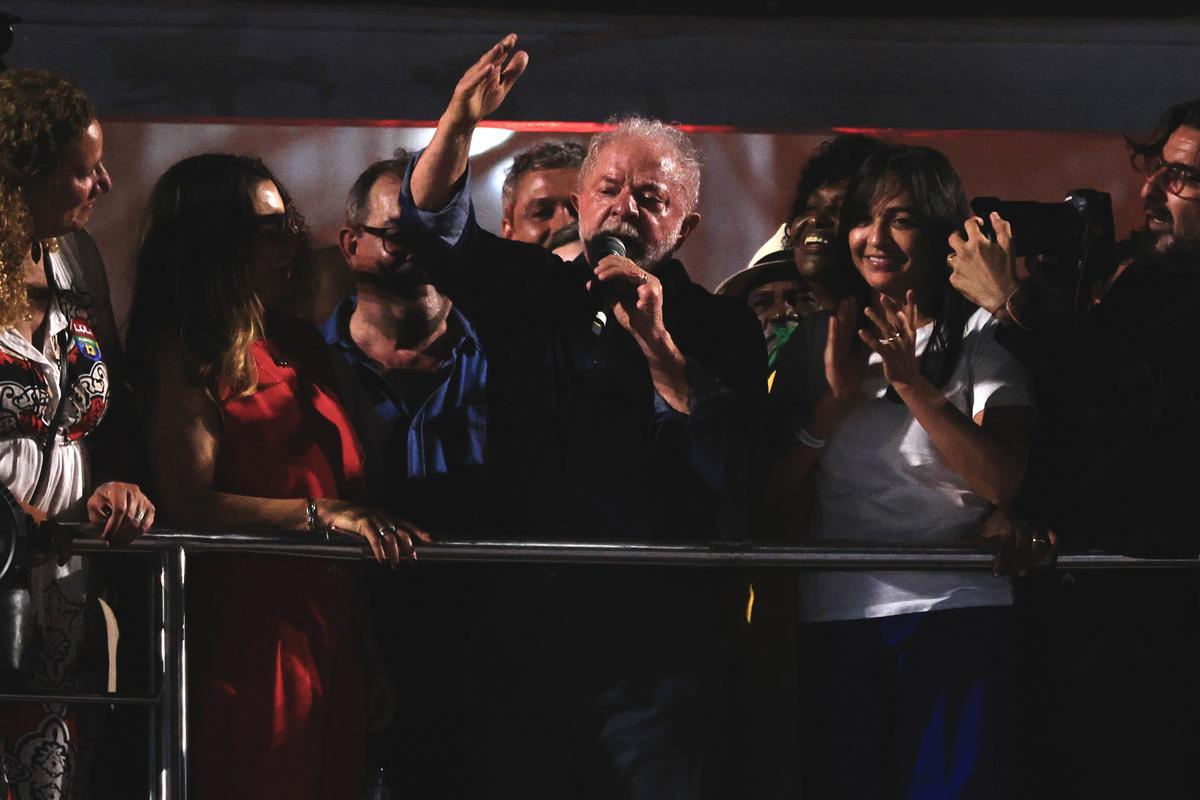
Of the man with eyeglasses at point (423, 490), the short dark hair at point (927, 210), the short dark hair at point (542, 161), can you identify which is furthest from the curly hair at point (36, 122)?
the short dark hair at point (927, 210)

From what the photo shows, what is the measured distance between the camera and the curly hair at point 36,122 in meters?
2.64

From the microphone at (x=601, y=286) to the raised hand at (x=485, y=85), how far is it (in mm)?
309

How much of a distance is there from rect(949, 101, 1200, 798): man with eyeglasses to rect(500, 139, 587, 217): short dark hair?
109 centimetres

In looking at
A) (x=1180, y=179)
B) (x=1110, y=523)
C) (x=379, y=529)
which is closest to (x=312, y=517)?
(x=379, y=529)

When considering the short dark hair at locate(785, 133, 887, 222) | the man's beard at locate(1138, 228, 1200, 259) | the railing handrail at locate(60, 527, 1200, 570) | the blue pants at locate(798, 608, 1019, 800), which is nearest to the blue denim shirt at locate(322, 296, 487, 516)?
the railing handrail at locate(60, 527, 1200, 570)

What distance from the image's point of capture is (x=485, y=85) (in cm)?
256

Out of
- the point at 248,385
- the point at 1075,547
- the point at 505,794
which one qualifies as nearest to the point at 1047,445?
the point at 1075,547

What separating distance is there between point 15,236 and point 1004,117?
2.62 metres

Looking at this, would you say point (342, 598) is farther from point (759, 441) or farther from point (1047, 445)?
point (1047, 445)

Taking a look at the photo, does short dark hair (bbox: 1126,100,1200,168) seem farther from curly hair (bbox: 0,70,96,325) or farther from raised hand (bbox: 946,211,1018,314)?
curly hair (bbox: 0,70,96,325)

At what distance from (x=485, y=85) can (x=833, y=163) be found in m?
1.20

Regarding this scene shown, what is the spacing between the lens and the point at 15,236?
2600 millimetres

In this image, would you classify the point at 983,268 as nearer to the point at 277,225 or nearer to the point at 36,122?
the point at 277,225

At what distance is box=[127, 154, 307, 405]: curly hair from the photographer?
8.82 feet
